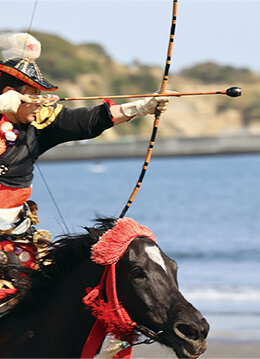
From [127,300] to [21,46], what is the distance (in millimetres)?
1367

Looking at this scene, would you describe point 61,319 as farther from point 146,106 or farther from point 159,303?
point 146,106

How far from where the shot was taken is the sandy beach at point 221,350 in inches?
277

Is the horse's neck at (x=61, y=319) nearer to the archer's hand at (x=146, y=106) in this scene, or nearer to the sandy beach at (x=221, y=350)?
the archer's hand at (x=146, y=106)

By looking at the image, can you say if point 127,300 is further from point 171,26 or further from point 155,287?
point 171,26

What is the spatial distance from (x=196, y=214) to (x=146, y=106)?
65.5 ft

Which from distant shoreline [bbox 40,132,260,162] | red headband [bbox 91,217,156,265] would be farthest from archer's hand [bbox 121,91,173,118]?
distant shoreline [bbox 40,132,260,162]

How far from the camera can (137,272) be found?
3.15 metres

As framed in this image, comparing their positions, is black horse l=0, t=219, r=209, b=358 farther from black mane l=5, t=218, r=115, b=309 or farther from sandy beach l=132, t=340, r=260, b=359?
sandy beach l=132, t=340, r=260, b=359

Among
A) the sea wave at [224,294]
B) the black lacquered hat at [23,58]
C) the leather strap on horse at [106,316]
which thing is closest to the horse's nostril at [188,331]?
the leather strap on horse at [106,316]

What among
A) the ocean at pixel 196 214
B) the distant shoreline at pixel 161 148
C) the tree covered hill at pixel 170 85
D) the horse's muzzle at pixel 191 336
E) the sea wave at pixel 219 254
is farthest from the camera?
the tree covered hill at pixel 170 85

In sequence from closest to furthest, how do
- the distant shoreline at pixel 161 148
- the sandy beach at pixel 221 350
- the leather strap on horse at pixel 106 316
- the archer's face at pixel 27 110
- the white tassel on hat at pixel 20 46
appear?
the leather strap on horse at pixel 106 316 → the archer's face at pixel 27 110 → the white tassel on hat at pixel 20 46 → the sandy beach at pixel 221 350 → the distant shoreline at pixel 161 148

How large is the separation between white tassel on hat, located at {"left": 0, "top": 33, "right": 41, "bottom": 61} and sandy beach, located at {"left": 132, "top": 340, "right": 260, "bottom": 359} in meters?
3.74

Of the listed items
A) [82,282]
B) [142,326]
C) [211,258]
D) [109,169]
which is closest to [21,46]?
[82,282]

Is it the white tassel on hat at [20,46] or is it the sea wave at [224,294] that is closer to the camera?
the white tassel on hat at [20,46]
